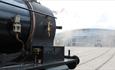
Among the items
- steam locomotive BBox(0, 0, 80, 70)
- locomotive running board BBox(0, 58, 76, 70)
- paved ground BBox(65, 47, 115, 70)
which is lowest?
paved ground BBox(65, 47, 115, 70)

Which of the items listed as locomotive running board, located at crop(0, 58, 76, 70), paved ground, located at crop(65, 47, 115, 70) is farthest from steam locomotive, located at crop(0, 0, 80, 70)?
paved ground, located at crop(65, 47, 115, 70)

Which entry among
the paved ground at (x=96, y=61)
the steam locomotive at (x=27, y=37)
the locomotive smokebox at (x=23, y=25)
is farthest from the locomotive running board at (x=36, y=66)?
the paved ground at (x=96, y=61)

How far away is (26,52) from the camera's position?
21.7ft

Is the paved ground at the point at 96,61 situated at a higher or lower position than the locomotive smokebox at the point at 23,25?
lower

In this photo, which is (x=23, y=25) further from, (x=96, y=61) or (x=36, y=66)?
(x=96, y=61)

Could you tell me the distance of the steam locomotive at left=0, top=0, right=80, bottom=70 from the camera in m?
5.71

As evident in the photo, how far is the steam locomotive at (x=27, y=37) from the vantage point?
571cm

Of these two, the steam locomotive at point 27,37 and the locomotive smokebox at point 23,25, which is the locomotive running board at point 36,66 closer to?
the steam locomotive at point 27,37

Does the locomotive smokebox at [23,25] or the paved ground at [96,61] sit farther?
the paved ground at [96,61]

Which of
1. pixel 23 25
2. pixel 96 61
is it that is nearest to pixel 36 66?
pixel 23 25

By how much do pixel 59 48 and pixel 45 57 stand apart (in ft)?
4.12

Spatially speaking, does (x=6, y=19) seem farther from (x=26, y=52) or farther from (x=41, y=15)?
(x=41, y=15)

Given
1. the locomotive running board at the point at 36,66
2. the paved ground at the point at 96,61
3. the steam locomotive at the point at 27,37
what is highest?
the steam locomotive at the point at 27,37

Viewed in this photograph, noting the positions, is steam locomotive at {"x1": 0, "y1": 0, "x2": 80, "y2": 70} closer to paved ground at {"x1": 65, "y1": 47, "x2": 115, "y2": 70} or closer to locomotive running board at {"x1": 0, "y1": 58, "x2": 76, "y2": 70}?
locomotive running board at {"x1": 0, "y1": 58, "x2": 76, "y2": 70}
